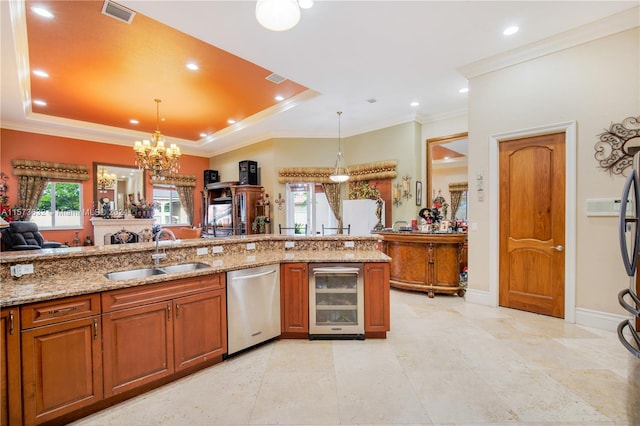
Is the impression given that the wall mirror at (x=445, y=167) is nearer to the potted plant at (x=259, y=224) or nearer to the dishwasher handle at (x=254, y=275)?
the potted plant at (x=259, y=224)

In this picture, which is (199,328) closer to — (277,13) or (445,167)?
(277,13)

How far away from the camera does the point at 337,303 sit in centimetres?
311

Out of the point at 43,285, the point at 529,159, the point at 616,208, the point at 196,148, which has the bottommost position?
the point at 43,285

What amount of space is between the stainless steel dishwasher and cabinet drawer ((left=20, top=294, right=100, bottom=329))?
100 centimetres

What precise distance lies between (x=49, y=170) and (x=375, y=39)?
762cm

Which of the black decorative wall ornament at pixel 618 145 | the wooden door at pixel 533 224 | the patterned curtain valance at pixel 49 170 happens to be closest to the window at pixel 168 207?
the patterned curtain valance at pixel 49 170

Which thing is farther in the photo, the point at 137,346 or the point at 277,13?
the point at 137,346

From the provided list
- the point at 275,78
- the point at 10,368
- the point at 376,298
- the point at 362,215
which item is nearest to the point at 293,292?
the point at 376,298

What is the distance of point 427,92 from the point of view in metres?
4.93

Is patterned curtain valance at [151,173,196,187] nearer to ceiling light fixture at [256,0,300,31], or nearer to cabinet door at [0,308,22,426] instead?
cabinet door at [0,308,22,426]

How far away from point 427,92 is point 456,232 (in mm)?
2507

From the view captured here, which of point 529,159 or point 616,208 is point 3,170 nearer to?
point 529,159

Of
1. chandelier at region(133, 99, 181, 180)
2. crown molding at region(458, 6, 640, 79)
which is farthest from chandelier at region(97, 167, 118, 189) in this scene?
crown molding at region(458, 6, 640, 79)

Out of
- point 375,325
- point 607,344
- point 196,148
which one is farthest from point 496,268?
point 196,148
